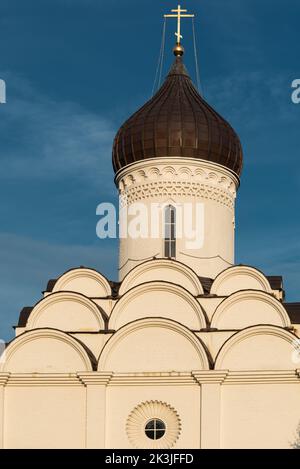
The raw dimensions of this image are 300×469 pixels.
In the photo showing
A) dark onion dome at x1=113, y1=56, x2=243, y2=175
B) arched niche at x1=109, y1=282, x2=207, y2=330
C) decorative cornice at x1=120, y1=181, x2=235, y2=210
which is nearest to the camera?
arched niche at x1=109, y1=282, x2=207, y2=330

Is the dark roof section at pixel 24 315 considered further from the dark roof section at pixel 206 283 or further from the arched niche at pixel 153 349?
the dark roof section at pixel 206 283

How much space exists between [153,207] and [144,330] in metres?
3.18

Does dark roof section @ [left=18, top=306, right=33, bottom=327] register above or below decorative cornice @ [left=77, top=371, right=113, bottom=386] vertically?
above

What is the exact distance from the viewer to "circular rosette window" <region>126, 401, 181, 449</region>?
1752cm

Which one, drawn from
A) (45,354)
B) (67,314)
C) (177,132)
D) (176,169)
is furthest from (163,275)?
(177,132)

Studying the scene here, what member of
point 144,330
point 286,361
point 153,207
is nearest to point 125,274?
point 153,207

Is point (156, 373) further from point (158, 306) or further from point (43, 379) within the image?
point (43, 379)

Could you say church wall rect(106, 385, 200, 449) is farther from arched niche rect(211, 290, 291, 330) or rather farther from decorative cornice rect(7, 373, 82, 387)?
arched niche rect(211, 290, 291, 330)

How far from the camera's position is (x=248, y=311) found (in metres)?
18.4

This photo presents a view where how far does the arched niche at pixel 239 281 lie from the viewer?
18938 mm

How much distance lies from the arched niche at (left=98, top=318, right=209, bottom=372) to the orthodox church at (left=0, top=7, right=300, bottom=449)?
0.7 inches

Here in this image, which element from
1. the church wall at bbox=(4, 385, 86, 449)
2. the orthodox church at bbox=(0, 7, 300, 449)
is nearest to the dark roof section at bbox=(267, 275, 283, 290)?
the orthodox church at bbox=(0, 7, 300, 449)

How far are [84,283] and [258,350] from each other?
11.9 ft

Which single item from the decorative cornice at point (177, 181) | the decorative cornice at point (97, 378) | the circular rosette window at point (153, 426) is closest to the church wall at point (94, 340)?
the decorative cornice at point (97, 378)
